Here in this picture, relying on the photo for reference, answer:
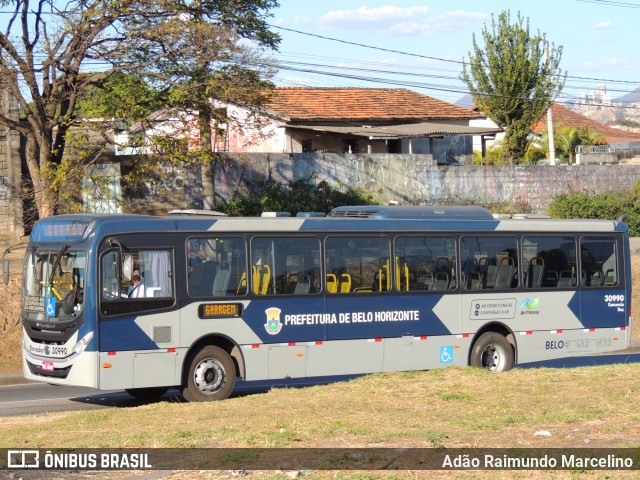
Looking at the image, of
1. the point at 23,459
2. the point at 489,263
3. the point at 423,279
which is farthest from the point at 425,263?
the point at 23,459

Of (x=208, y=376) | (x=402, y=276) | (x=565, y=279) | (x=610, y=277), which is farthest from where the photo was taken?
(x=610, y=277)

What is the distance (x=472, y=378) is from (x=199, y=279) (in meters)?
4.28

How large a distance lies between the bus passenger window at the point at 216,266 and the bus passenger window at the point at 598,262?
707cm

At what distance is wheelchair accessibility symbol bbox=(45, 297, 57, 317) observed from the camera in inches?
563

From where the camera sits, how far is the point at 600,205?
40438 millimetres

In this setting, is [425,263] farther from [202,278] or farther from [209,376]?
[209,376]

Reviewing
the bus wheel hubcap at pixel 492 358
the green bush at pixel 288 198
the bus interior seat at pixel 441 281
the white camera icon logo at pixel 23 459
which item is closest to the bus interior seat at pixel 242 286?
the bus interior seat at pixel 441 281

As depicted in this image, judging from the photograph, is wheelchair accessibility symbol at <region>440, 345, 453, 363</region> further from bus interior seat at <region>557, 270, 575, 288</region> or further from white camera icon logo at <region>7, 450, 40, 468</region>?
white camera icon logo at <region>7, 450, 40, 468</region>

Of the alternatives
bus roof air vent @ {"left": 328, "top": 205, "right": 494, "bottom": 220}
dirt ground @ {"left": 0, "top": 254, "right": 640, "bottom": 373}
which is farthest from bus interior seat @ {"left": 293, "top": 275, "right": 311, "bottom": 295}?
dirt ground @ {"left": 0, "top": 254, "right": 640, "bottom": 373}

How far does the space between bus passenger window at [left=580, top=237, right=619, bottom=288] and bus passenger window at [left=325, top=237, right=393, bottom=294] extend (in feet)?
14.4

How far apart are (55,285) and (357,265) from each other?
16.1 feet

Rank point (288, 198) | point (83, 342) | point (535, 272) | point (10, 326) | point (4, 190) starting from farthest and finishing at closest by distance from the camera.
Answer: point (288, 198), point (4, 190), point (10, 326), point (535, 272), point (83, 342)

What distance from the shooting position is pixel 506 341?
17703 millimetres

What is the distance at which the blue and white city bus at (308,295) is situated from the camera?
14.2 m
